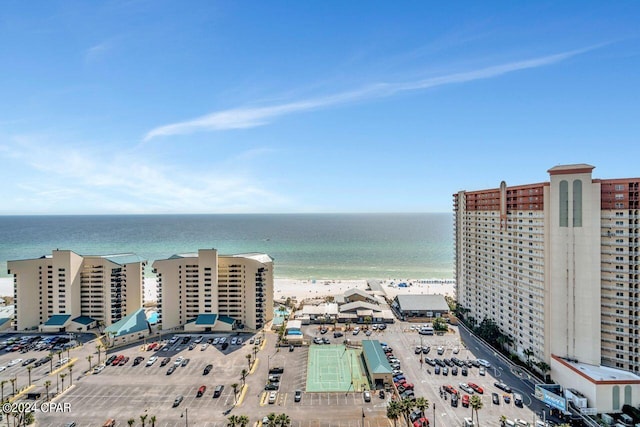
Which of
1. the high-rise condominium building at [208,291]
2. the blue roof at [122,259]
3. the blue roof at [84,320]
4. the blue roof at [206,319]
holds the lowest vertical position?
the blue roof at [84,320]

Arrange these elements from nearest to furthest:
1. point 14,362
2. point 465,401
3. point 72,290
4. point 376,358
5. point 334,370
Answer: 1. point 465,401
2. point 376,358
3. point 334,370
4. point 14,362
5. point 72,290

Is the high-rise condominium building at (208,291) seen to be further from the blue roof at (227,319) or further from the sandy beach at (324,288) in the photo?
the sandy beach at (324,288)

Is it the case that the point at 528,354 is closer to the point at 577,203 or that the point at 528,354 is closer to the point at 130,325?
the point at 577,203

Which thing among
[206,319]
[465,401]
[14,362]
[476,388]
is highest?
[206,319]

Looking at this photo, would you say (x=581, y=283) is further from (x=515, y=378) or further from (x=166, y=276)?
(x=166, y=276)

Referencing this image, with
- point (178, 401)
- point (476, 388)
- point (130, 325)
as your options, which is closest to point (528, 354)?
point (476, 388)

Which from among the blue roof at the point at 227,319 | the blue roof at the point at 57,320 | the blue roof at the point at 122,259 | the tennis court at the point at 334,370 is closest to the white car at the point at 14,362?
the blue roof at the point at 57,320

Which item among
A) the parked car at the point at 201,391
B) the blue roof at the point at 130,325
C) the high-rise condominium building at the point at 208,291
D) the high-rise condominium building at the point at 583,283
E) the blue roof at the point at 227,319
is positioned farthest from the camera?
the high-rise condominium building at the point at 208,291
